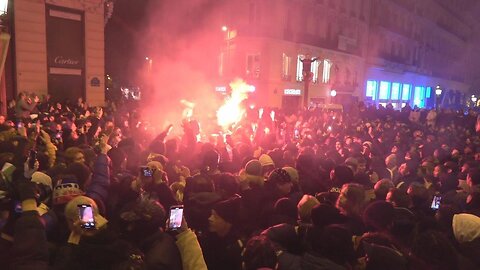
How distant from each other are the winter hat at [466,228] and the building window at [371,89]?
1389 inches

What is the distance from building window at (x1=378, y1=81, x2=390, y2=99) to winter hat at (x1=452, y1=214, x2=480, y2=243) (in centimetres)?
3823

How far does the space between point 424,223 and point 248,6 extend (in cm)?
2343

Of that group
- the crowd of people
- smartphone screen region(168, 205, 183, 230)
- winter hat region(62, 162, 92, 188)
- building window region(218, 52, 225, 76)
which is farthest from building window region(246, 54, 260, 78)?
smartphone screen region(168, 205, 183, 230)

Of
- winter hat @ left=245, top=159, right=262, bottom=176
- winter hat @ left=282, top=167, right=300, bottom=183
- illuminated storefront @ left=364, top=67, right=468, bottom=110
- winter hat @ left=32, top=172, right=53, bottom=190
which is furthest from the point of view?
illuminated storefront @ left=364, top=67, right=468, bottom=110

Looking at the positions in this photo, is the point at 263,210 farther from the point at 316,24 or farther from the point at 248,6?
the point at 316,24

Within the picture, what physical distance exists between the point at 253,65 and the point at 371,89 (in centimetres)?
1680

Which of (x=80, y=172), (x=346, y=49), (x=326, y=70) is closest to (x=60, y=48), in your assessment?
(x=80, y=172)

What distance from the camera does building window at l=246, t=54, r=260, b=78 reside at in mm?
25592

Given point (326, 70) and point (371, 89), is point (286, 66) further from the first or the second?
point (371, 89)

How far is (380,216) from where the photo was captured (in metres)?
3.39

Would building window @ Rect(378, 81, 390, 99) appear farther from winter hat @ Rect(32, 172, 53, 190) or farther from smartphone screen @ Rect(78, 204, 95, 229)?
smartphone screen @ Rect(78, 204, 95, 229)

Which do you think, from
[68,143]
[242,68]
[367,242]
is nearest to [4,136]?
[68,143]

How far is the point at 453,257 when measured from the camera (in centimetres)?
279

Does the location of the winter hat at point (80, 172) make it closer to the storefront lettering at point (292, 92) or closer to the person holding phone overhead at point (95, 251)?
the person holding phone overhead at point (95, 251)
